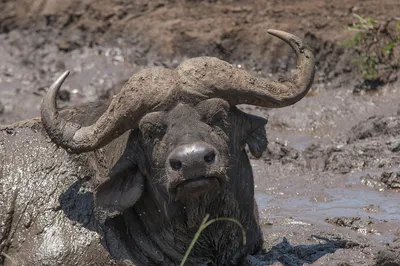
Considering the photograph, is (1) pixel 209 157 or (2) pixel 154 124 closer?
(1) pixel 209 157

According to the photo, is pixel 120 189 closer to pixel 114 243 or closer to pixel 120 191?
pixel 120 191

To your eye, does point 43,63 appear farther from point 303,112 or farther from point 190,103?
point 190,103

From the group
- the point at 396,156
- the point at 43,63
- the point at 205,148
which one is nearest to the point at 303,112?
the point at 396,156

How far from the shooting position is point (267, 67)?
50.0ft

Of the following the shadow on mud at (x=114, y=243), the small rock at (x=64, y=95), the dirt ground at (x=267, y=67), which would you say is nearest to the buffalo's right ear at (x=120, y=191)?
the shadow on mud at (x=114, y=243)

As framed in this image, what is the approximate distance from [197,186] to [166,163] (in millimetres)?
271

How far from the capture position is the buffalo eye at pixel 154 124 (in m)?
7.21

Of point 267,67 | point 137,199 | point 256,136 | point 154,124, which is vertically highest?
point 154,124

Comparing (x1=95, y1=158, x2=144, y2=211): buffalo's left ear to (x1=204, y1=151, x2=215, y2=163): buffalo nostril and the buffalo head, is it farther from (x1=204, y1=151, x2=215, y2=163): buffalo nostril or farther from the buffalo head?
(x1=204, y1=151, x2=215, y2=163): buffalo nostril

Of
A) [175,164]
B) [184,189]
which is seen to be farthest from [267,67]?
[175,164]

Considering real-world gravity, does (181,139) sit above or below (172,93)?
below

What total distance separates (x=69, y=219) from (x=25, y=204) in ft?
1.44

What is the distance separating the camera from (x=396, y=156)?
11.0 meters

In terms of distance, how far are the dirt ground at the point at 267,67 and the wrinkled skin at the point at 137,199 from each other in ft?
5.79
